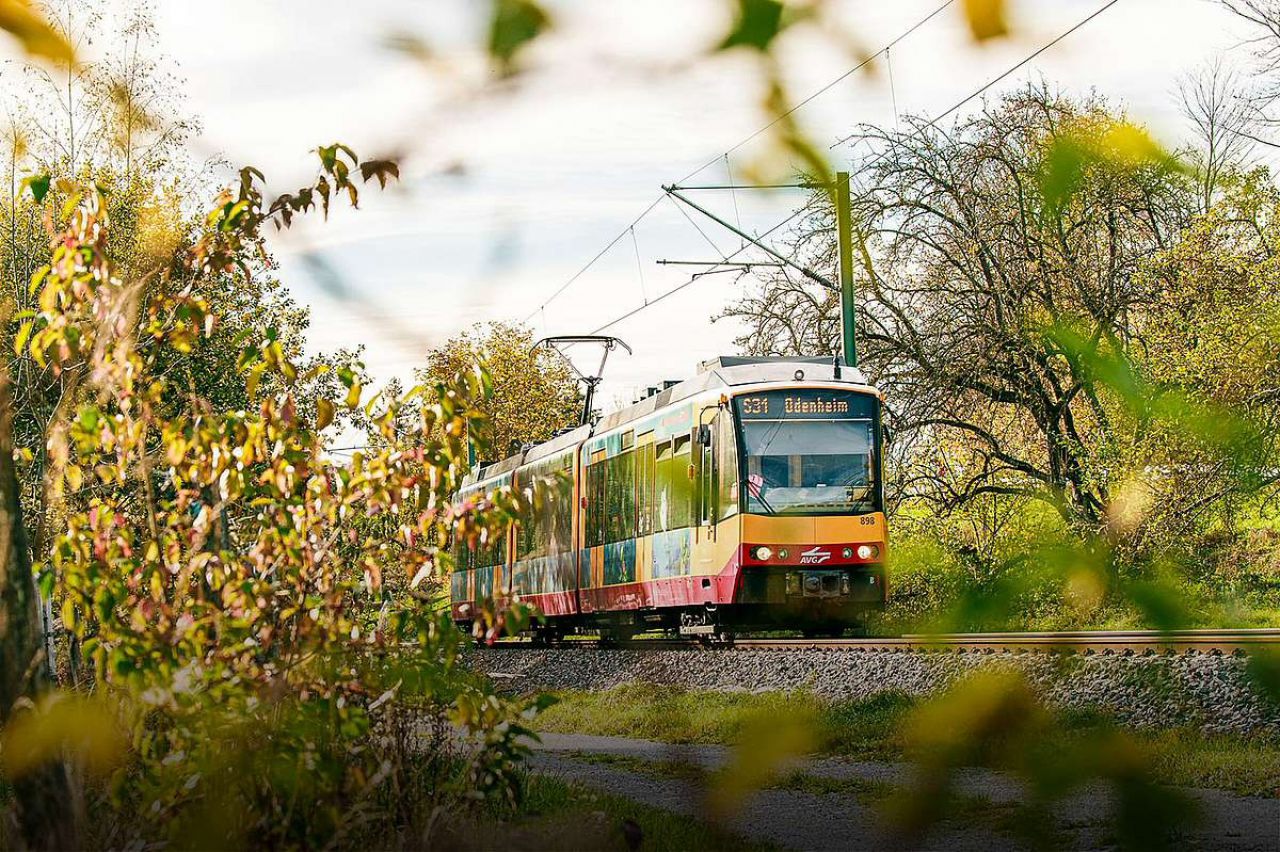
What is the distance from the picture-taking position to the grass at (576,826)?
246 inches

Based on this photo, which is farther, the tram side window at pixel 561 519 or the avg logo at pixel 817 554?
the avg logo at pixel 817 554

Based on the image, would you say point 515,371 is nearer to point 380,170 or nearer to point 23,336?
point 380,170

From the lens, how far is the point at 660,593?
2244 centimetres

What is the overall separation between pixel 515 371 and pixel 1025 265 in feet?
2.53

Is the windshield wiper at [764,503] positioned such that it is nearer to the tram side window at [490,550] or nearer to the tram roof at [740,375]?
the tram roof at [740,375]

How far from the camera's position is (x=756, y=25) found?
1.00m

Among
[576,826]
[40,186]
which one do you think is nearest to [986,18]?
[40,186]

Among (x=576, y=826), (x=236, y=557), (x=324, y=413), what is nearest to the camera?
(x=324, y=413)

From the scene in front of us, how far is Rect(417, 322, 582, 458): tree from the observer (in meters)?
1.26

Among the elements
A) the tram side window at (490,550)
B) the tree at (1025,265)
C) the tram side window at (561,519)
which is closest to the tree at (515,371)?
the tram side window at (561,519)

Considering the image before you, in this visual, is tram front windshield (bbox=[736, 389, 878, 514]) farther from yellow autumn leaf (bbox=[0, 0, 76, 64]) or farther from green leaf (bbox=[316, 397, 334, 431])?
yellow autumn leaf (bbox=[0, 0, 76, 64])

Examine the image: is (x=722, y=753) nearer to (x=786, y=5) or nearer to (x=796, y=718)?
(x=796, y=718)

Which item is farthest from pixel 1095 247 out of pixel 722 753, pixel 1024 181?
pixel 722 753

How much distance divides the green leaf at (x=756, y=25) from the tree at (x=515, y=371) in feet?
1.00
